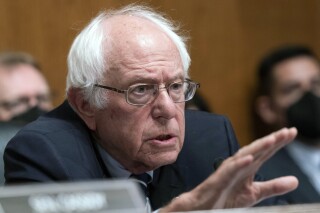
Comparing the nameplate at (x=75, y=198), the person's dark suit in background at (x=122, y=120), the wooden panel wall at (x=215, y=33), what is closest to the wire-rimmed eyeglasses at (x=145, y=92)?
the person's dark suit in background at (x=122, y=120)

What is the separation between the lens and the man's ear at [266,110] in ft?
10.5

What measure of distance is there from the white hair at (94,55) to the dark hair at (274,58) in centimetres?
146

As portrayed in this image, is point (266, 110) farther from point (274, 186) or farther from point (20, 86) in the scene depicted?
point (274, 186)

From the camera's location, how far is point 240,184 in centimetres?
128

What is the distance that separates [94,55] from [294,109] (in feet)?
4.33

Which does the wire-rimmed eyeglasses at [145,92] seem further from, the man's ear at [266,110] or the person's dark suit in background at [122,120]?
the man's ear at [266,110]

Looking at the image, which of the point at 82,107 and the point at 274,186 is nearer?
the point at 274,186

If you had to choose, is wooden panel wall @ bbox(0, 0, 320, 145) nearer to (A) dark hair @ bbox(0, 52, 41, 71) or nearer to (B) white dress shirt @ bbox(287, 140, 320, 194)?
(A) dark hair @ bbox(0, 52, 41, 71)

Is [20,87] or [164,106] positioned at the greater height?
[164,106]

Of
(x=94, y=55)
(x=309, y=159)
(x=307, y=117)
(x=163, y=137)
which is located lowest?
(x=309, y=159)

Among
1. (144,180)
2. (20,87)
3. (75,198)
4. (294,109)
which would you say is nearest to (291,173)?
(294,109)

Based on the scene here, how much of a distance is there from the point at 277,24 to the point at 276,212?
273 cm

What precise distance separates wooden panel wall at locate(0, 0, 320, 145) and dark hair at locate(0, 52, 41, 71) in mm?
147

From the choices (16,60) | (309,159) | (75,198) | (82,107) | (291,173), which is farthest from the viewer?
(16,60)
